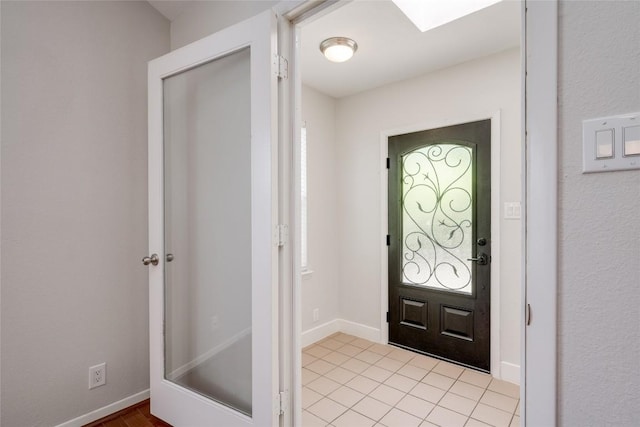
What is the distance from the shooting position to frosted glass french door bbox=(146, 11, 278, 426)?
1.45m

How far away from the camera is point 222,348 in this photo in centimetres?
171

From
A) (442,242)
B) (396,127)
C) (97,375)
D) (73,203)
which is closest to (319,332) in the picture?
(442,242)

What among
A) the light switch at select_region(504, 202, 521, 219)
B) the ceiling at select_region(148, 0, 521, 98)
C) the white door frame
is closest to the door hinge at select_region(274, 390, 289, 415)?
the white door frame

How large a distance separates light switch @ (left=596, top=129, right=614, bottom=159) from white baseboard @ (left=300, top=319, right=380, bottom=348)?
8.64 ft

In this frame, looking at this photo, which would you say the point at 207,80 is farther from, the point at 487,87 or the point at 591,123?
the point at 487,87

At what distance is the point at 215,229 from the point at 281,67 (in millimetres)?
906

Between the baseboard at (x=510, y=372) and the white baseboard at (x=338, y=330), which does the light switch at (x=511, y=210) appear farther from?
the white baseboard at (x=338, y=330)

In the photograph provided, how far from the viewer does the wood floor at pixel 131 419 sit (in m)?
1.82

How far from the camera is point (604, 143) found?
0.81 metres

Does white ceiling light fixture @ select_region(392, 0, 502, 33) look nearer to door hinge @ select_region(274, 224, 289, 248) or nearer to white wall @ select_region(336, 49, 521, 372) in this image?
white wall @ select_region(336, 49, 521, 372)

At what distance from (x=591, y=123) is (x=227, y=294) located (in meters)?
1.62

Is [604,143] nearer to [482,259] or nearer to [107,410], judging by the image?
[482,259]

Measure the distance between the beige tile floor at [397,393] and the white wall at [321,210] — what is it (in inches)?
19.4

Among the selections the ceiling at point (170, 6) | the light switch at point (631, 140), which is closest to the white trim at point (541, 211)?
the light switch at point (631, 140)
